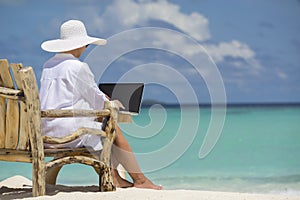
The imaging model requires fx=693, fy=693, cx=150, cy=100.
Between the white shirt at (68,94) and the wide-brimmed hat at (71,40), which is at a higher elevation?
the wide-brimmed hat at (71,40)

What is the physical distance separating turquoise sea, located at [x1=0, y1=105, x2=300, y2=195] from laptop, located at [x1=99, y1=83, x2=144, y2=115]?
0.14m

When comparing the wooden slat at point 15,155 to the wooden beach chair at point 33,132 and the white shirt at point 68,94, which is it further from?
the white shirt at point 68,94

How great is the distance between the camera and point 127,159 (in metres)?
4.11

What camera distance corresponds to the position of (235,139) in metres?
13.7

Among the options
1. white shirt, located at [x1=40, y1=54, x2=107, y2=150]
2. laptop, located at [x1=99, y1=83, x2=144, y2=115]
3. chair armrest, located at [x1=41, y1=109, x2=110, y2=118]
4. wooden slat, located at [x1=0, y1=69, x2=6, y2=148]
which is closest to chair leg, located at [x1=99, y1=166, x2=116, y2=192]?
white shirt, located at [x1=40, y1=54, x2=107, y2=150]

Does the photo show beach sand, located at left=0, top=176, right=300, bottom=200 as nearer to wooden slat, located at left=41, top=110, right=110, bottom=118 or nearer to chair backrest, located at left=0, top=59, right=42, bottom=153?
chair backrest, located at left=0, top=59, right=42, bottom=153

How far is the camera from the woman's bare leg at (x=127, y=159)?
161 inches

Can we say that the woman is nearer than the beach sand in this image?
No

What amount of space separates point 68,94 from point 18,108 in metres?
0.29

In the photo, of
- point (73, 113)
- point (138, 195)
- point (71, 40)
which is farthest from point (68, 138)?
point (71, 40)

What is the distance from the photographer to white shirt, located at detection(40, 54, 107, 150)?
3.91m

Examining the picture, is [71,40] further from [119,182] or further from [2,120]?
[119,182]

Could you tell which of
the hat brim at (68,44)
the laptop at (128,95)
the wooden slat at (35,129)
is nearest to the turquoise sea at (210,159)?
the laptop at (128,95)

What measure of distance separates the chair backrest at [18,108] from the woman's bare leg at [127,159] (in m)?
0.56
